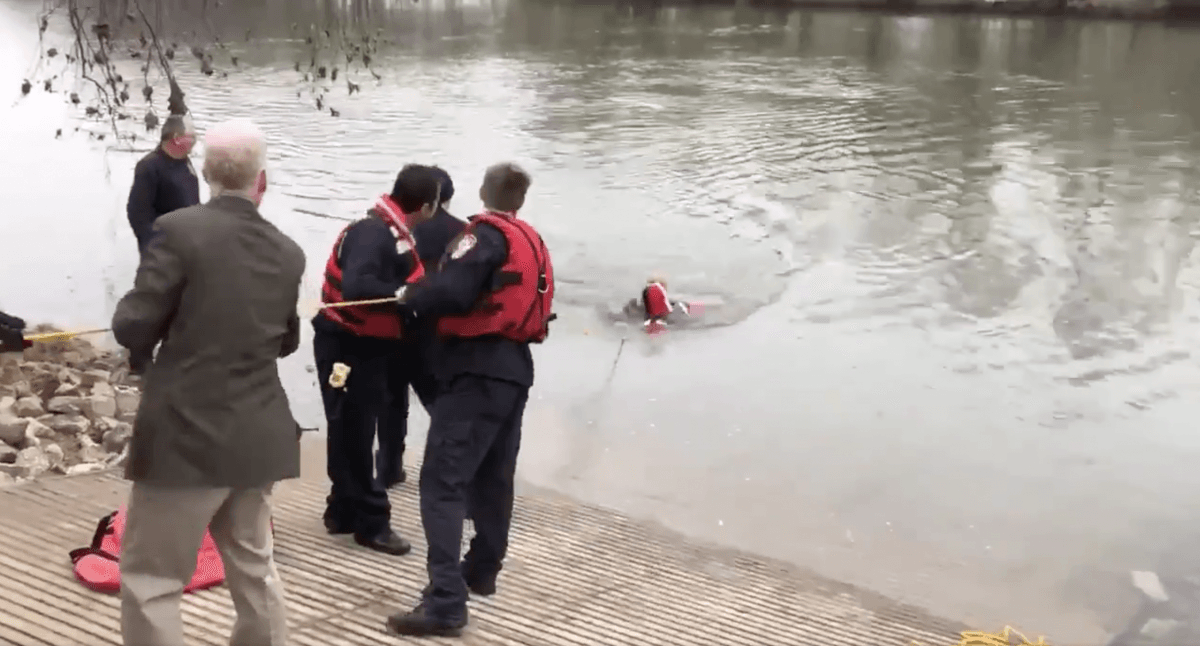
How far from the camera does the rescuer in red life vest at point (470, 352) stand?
3873mm

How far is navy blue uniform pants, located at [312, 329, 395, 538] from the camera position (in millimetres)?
4512

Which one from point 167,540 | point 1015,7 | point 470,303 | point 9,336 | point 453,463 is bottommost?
point 9,336

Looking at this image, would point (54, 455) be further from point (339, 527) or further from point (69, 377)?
point (339, 527)

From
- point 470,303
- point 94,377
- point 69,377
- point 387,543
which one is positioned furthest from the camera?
point 94,377

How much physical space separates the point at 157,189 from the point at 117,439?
1.29 metres

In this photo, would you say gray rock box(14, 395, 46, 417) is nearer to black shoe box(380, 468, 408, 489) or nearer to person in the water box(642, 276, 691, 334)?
black shoe box(380, 468, 408, 489)

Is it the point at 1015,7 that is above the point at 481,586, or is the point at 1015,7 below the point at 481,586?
above

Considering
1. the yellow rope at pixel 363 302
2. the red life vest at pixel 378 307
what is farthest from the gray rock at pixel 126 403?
the yellow rope at pixel 363 302

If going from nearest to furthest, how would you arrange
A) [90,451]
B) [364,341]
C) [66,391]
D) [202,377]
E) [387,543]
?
[202,377], [364,341], [387,543], [90,451], [66,391]

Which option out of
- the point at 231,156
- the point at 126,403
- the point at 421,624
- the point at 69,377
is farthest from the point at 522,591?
the point at 69,377

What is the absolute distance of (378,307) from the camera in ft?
14.4

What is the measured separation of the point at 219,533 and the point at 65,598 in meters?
1.00

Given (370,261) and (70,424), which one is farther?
(70,424)

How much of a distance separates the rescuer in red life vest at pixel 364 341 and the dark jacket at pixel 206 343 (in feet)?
4.21
